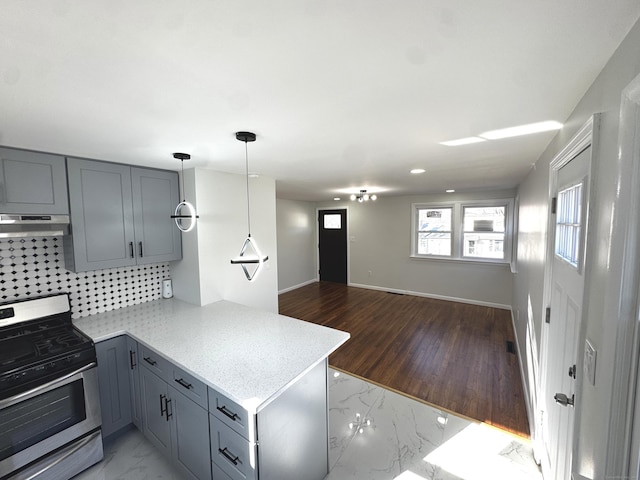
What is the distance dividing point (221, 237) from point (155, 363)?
1.26 meters

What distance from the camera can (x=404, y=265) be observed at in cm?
591

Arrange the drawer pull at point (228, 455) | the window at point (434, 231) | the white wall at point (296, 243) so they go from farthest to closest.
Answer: the white wall at point (296, 243) < the window at point (434, 231) < the drawer pull at point (228, 455)

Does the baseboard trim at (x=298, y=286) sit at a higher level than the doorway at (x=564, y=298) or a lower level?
lower

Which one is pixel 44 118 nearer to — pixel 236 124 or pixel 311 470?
pixel 236 124

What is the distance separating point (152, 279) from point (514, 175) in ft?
14.4

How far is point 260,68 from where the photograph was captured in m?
0.90

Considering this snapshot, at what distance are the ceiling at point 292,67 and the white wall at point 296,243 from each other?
4449mm

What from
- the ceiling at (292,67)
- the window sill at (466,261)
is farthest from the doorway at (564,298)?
the window sill at (466,261)

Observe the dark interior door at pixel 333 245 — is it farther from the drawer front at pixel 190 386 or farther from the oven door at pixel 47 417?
the oven door at pixel 47 417

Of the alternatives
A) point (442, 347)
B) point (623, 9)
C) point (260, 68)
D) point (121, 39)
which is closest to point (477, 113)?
point (623, 9)

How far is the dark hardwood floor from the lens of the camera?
250cm

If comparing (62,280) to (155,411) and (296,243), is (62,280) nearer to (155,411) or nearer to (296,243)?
(155,411)

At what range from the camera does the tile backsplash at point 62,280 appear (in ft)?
6.49

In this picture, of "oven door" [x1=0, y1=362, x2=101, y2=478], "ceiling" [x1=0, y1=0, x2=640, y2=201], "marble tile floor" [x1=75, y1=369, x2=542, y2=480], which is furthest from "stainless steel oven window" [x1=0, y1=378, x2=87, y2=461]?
"ceiling" [x1=0, y1=0, x2=640, y2=201]
